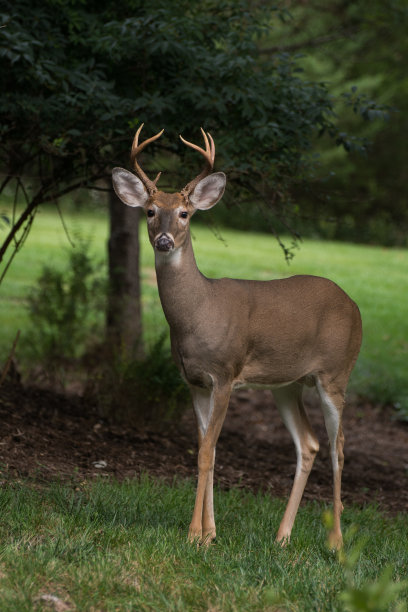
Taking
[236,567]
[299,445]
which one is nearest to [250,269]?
[299,445]

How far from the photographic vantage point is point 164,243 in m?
4.21

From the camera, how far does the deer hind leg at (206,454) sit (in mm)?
4414

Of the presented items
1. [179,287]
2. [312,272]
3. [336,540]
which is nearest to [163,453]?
[336,540]

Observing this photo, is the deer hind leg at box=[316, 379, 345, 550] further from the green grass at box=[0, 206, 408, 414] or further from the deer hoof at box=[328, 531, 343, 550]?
the green grass at box=[0, 206, 408, 414]

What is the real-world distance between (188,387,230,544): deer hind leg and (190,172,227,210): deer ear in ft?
3.23

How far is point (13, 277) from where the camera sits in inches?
592

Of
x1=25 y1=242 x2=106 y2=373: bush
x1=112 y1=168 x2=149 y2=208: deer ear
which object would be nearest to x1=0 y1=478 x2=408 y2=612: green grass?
x1=112 y1=168 x2=149 y2=208: deer ear

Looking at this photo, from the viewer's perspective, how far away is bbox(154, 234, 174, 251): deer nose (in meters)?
4.21

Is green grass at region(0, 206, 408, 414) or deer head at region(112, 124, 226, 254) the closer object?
deer head at region(112, 124, 226, 254)

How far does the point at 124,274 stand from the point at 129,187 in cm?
422

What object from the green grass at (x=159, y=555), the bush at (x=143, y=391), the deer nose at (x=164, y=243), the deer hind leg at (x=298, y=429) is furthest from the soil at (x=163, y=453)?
the deer nose at (x=164, y=243)

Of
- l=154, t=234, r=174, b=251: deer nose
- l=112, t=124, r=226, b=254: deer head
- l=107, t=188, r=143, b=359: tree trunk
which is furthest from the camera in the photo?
l=107, t=188, r=143, b=359: tree trunk

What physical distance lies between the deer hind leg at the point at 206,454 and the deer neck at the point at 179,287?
16.8 inches

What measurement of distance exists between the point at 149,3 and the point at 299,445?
3.27 metres
